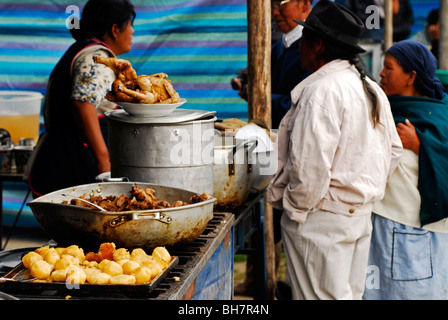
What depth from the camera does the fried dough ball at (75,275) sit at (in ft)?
5.68

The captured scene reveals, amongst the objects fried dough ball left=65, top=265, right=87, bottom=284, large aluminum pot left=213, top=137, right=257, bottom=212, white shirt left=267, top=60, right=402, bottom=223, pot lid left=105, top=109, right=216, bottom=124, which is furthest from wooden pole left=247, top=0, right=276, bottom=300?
fried dough ball left=65, top=265, right=87, bottom=284

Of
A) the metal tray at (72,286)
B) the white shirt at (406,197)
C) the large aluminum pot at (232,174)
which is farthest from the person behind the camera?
the white shirt at (406,197)

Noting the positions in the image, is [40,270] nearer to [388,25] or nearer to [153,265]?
[153,265]

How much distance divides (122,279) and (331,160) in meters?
1.83

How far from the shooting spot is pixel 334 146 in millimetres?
3223

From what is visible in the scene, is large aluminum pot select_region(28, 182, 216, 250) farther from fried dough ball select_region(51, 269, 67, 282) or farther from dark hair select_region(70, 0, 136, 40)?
dark hair select_region(70, 0, 136, 40)

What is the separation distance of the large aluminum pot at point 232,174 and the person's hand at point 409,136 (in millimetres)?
1119

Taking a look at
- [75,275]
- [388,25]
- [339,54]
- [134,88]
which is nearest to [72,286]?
[75,275]

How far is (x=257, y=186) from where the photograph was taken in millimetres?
3561

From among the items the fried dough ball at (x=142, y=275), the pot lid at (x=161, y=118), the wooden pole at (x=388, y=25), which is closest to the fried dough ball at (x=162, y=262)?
the fried dough ball at (x=142, y=275)

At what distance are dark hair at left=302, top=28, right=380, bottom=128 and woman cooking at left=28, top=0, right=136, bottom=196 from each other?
1241 mm

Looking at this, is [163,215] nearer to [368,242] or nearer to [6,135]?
[368,242]

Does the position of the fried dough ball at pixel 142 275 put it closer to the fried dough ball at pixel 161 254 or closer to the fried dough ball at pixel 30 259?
the fried dough ball at pixel 161 254

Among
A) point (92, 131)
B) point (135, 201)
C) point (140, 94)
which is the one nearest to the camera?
point (135, 201)
